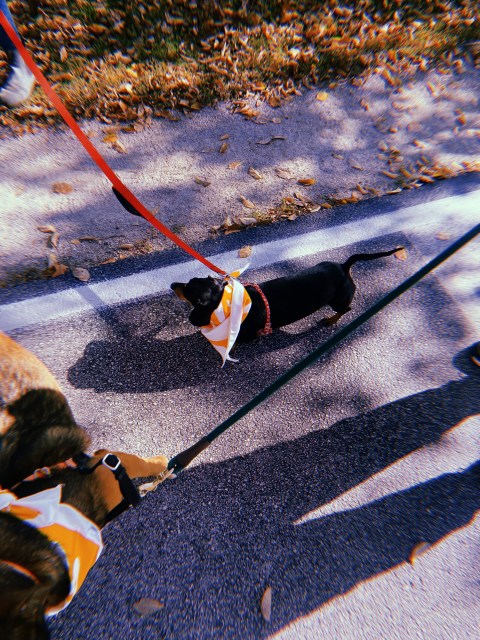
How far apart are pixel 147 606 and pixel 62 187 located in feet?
10.4

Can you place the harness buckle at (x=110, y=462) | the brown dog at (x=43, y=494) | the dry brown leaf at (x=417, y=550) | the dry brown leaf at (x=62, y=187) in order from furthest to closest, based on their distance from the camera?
1. the dry brown leaf at (x=62, y=187)
2. the dry brown leaf at (x=417, y=550)
3. the harness buckle at (x=110, y=462)
4. the brown dog at (x=43, y=494)

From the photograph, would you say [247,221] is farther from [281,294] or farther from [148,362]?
[148,362]

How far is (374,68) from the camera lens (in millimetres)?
4016

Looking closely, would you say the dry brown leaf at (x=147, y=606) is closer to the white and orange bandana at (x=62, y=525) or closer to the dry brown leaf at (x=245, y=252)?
the white and orange bandana at (x=62, y=525)

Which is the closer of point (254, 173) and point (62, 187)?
point (62, 187)

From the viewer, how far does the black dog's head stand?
2369mm

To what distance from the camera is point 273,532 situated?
7.13ft

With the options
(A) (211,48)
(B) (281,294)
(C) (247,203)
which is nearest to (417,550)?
(B) (281,294)

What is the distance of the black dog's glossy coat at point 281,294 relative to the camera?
7.90 ft

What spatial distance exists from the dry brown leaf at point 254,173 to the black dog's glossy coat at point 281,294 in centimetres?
129

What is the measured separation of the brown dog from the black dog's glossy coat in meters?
1.02

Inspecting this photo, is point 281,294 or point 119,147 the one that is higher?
point 119,147

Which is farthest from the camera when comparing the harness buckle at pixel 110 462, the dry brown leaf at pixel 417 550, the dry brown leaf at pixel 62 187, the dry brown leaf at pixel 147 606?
the dry brown leaf at pixel 62 187

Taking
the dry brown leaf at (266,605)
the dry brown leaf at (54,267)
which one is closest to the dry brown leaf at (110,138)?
the dry brown leaf at (54,267)
